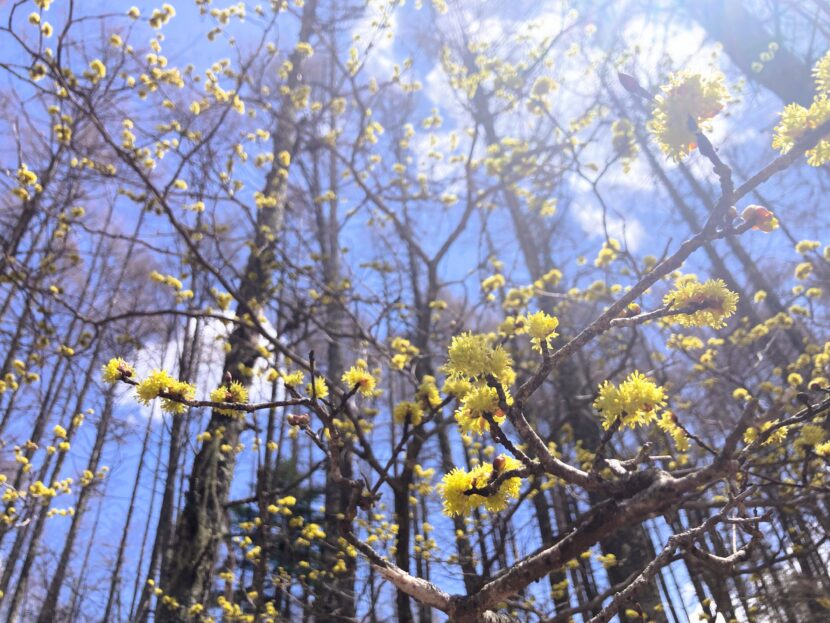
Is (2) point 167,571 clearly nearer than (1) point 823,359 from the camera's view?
No

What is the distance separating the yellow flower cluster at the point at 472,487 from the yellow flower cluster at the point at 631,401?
0.96 ft

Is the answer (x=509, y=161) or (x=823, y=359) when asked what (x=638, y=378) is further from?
(x=509, y=161)

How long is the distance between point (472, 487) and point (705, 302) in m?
0.79

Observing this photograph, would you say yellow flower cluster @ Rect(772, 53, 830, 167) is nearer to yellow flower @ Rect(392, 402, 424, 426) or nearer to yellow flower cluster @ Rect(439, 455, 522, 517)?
yellow flower cluster @ Rect(439, 455, 522, 517)

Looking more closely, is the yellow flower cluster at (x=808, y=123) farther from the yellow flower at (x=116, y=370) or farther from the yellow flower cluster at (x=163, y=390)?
the yellow flower at (x=116, y=370)

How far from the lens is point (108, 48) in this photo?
218 inches

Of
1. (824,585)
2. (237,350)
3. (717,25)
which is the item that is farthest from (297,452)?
(717,25)

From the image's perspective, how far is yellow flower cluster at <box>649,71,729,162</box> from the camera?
1732mm

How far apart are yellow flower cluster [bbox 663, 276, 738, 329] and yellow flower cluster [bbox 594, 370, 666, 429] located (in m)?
0.27

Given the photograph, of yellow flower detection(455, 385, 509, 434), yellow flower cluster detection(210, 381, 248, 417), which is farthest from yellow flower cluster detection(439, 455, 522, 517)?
yellow flower cluster detection(210, 381, 248, 417)

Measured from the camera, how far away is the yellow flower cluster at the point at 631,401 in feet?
4.39

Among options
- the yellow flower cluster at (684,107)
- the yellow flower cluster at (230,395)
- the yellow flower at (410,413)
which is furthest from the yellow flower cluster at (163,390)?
the yellow flower cluster at (684,107)

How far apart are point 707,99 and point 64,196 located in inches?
254

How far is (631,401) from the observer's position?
1.34 meters
